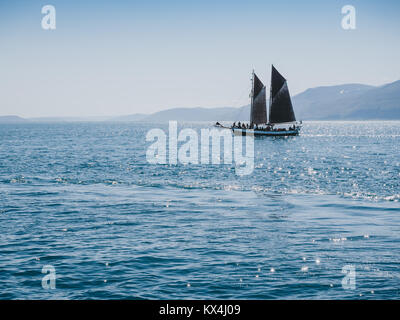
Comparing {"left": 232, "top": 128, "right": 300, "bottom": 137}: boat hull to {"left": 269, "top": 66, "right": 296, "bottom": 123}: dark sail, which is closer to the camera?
{"left": 269, "top": 66, "right": 296, "bottom": 123}: dark sail

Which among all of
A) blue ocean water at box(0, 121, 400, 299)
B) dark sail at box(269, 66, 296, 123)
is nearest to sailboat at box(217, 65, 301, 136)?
dark sail at box(269, 66, 296, 123)

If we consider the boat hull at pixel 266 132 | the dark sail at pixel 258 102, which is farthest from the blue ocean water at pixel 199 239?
the boat hull at pixel 266 132

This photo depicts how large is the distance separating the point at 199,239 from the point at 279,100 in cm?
10269

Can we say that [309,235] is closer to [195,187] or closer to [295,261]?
[295,261]

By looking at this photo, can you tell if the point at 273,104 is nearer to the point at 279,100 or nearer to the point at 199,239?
the point at 279,100

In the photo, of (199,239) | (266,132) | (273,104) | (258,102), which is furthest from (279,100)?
(199,239)

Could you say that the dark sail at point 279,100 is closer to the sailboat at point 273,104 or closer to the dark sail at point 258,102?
the sailboat at point 273,104

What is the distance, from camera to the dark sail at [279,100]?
116812 millimetres

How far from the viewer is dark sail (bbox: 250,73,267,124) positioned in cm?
12075

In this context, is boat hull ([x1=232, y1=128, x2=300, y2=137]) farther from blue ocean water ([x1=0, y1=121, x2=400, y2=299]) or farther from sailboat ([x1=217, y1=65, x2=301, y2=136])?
blue ocean water ([x1=0, y1=121, x2=400, y2=299])

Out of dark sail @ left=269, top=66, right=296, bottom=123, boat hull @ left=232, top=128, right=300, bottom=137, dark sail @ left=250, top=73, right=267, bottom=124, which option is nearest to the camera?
dark sail @ left=269, top=66, right=296, bottom=123

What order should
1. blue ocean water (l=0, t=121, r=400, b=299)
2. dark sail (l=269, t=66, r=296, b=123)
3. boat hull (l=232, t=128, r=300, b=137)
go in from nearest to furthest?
blue ocean water (l=0, t=121, r=400, b=299) → dark sail (l=269, t=66, r=296, b=123) → boat hull (l=232, t=128, r=300, b=137)

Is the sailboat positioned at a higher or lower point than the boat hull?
higher

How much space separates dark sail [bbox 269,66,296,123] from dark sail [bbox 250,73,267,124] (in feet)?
10.3
